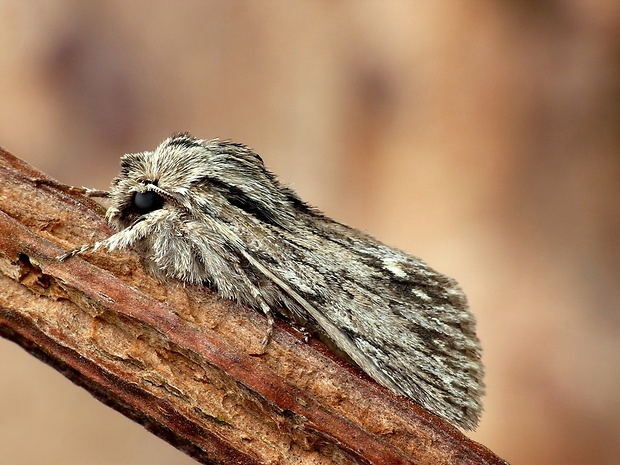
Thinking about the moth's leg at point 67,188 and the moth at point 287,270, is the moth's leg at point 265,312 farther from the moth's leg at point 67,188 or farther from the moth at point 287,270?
the moth's leg at point 67,188

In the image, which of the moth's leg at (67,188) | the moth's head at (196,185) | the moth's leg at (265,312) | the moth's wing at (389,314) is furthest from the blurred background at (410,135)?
the moth's leg at (67,188)

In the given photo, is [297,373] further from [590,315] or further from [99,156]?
[99,156]

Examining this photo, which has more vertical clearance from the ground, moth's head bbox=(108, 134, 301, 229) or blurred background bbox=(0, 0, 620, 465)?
blurred background bbox=(0, 0, 620, 465)

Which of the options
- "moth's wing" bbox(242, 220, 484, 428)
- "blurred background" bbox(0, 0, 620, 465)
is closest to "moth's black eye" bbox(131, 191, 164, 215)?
"moth's wing" bbox(242, 220, 484, 428)

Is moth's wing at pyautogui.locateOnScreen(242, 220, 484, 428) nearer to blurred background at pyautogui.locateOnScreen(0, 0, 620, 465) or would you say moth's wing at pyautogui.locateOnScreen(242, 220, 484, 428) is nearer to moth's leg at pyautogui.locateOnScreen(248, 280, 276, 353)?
moth's leg at pyautogui.locateOnScreen(248, 280, 276, 353)

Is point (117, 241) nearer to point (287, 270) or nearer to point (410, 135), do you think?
point (287, 270)

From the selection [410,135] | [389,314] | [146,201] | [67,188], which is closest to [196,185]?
[146,201]
